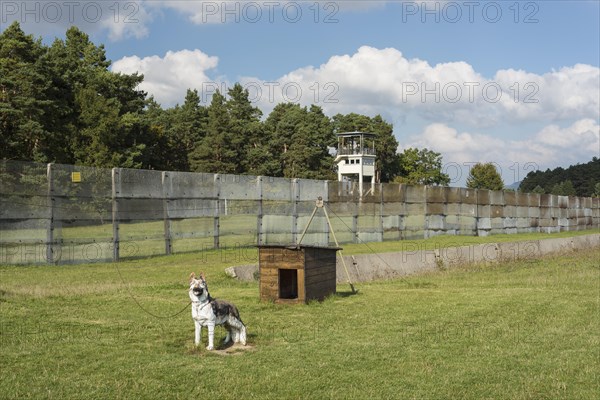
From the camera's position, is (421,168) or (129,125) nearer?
(129,125)

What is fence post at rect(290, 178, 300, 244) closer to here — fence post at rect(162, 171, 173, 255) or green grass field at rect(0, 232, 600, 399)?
fence post at rect(162, 171, 173, 255)

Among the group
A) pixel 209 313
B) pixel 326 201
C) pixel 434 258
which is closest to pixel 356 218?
pixel 326 201

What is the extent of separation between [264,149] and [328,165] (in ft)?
45.1

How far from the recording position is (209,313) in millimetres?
9859

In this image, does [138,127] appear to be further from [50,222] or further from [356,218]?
[50,222]

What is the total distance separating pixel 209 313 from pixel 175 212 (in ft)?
50.0

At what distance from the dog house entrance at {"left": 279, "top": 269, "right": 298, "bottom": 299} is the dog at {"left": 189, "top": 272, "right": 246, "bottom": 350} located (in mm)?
5531

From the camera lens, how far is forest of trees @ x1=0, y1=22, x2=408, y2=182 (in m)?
50.8

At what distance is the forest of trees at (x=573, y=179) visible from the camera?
156375mm

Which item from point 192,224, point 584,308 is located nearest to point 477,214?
point 192,224

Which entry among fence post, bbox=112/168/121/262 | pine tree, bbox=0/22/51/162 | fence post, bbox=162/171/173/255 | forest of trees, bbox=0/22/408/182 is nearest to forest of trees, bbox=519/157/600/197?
forest of trees, bbox=0/22/408/182

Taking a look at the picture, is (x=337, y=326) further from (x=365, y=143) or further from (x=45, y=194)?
(x=365, y=143)

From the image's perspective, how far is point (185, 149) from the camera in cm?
9781

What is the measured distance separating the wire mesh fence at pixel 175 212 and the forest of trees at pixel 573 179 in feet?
385
